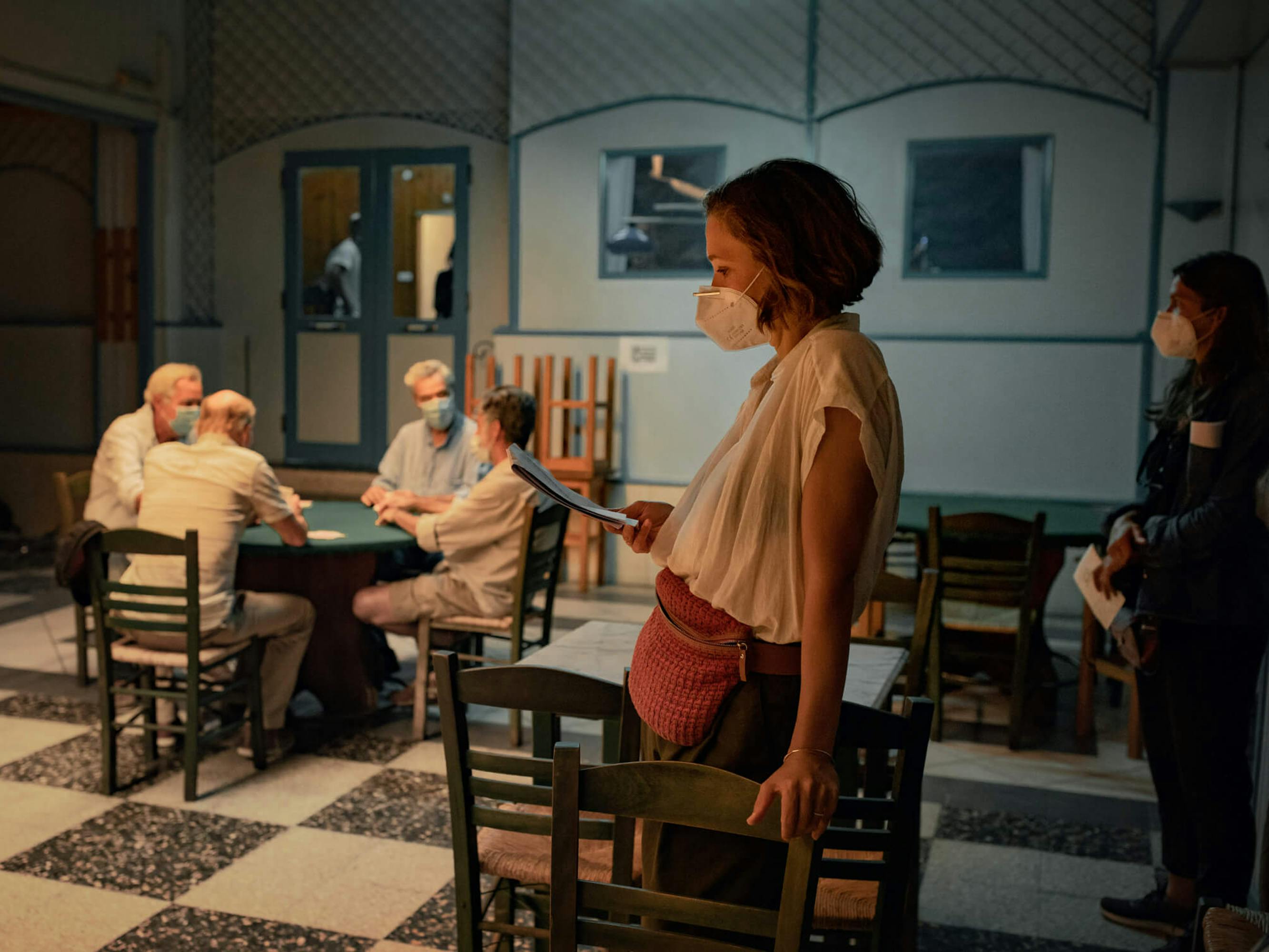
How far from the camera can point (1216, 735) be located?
2.71 m

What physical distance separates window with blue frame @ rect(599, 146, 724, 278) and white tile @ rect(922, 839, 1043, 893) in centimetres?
458

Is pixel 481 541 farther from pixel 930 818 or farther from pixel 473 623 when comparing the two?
pixel 930 818

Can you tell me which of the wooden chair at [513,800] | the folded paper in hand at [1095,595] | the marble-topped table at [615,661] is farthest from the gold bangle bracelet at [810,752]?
the folded paper in hand at [1095,595]

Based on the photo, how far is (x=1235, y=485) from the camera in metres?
2.67

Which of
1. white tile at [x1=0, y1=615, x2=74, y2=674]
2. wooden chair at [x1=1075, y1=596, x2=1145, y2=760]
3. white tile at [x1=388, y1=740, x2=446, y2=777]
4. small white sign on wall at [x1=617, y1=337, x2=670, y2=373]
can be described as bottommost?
white tile at [x1=388, y1=740, x2=446, y2=777]

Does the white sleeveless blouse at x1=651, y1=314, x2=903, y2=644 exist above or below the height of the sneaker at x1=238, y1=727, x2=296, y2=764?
above

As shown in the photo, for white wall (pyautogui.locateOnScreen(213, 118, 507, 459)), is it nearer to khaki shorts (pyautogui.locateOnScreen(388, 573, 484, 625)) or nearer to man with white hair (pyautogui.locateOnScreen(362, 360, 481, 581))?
man with white hair (pyautogui.locateOnScreen(362, 360, 481, 581))

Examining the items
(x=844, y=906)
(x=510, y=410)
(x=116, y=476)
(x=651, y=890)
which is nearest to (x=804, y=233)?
(x=651, y=890)

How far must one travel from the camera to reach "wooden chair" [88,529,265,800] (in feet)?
12.0

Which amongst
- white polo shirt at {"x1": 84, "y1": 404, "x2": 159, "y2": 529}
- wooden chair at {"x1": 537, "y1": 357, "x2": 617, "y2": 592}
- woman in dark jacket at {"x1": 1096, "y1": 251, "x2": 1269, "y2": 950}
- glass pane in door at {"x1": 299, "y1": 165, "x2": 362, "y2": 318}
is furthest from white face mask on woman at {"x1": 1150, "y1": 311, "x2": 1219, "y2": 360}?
glass pane in door at {"x1": 299, "y1": 165, "x2": 362, "y2": 318}

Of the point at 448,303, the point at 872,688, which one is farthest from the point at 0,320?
the point at 872,688

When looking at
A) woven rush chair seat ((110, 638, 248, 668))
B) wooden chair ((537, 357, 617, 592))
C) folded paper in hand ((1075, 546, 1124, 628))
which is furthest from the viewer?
wooden chair ((537, 357, 617, 592))

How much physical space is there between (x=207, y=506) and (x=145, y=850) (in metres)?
1.08

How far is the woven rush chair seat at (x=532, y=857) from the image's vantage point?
2150mm
